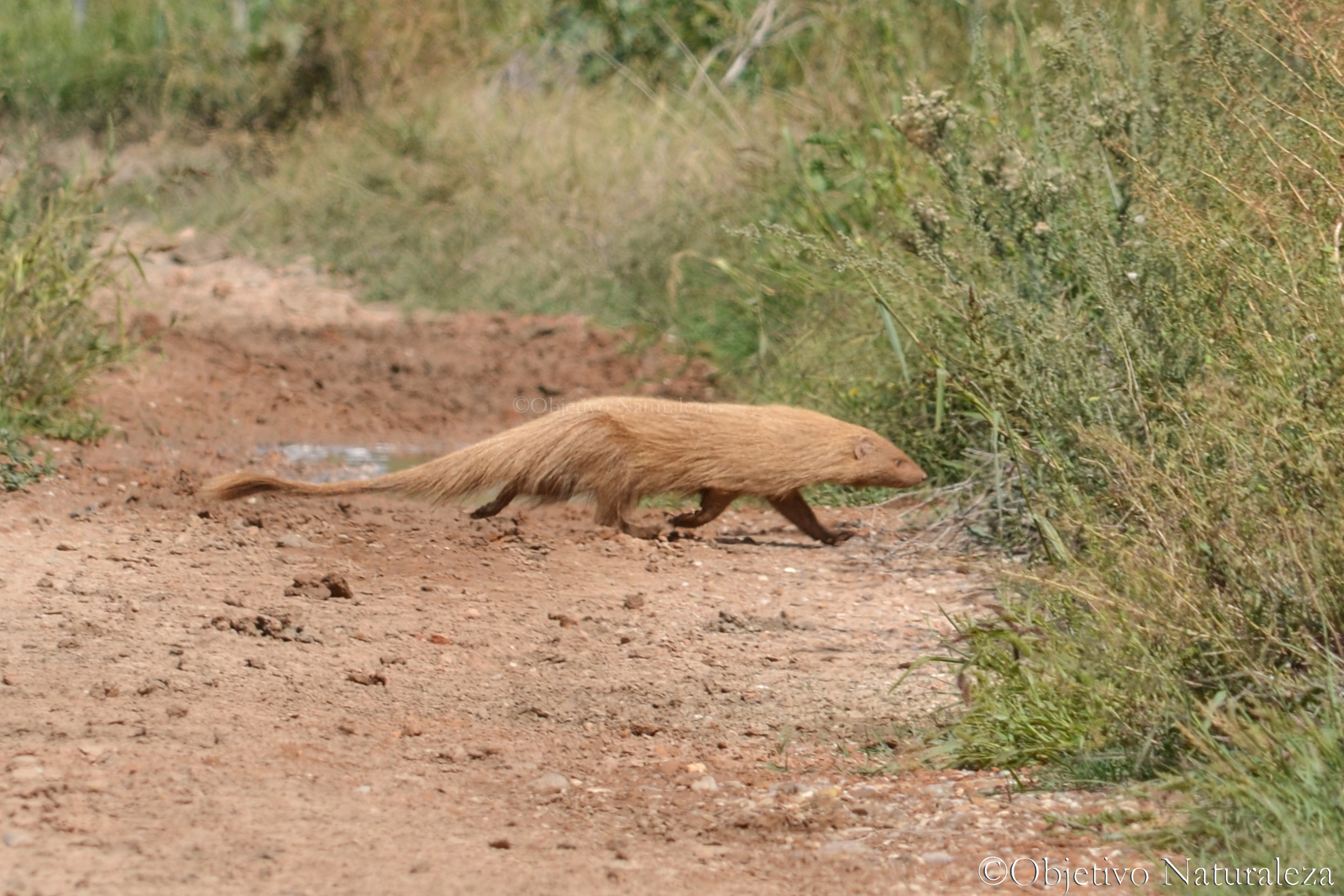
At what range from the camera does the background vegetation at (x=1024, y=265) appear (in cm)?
259

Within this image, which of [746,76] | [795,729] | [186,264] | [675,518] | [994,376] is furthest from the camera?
[746,76]

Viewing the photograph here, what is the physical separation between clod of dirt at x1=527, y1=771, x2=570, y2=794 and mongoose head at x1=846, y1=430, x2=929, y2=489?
254cm

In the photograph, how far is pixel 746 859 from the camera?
2385mm

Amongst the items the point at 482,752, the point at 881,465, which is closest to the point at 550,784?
the point at 482,752

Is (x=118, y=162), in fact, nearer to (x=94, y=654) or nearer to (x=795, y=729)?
(x=94, y=654)

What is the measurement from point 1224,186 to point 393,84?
8.49m

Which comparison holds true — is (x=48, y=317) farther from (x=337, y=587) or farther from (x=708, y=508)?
(x=708, y=508)

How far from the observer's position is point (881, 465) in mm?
5043

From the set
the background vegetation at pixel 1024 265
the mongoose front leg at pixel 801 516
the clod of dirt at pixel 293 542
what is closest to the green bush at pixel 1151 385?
the background vegetation at pixel 1024 265

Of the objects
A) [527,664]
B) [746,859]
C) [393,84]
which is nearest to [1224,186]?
[746,859]

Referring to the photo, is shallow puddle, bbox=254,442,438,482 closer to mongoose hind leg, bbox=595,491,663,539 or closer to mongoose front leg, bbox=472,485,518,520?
mongoose front leg, bbox=472,485,518,520

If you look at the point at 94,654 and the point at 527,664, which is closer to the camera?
the point at 94,654

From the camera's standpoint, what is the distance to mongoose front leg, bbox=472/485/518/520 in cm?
486

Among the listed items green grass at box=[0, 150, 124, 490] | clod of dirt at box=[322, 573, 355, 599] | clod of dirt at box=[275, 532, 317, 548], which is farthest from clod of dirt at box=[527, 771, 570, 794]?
green grass at box=[0, 150, 124, 490]
